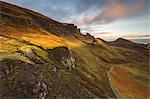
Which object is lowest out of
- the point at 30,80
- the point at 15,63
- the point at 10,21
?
the point at 30,80

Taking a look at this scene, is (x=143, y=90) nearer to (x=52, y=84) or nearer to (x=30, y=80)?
(x=52, y=84)

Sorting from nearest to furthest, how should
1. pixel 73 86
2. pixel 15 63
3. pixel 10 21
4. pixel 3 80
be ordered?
pixel 3 80, pixel 15 63, pixel 73 86, pixel 10 21

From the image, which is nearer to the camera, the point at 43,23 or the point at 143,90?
the point at 143,90

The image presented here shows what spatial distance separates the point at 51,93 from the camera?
64500mm

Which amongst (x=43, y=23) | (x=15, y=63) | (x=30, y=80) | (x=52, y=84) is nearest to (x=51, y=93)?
(x=52, y=84)

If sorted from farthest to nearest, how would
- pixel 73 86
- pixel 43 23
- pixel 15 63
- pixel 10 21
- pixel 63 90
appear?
pixel 43 23
pixel 10 21
pixel 73 86
pixel 63 90
pixel 15 63

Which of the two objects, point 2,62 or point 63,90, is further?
point 63,90

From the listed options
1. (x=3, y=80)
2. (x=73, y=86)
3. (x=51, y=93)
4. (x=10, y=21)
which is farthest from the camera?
(x=10, y=21)

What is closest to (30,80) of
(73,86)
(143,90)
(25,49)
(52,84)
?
(52,84)

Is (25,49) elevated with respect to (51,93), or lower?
elevated

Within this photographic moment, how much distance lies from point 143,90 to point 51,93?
71.4m

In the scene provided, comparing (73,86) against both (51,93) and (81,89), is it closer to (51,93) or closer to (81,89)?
(81,89)

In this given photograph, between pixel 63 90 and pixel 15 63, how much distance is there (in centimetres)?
1738

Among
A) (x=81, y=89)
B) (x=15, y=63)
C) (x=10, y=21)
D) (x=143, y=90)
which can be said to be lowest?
(x=143, y=90)
